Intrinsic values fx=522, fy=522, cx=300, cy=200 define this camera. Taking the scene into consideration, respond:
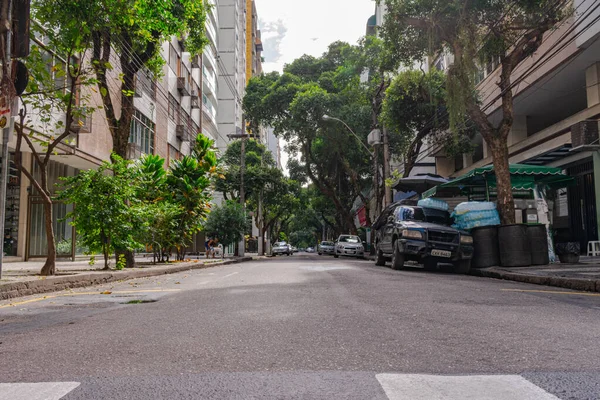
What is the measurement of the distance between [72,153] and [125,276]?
26.5 feet

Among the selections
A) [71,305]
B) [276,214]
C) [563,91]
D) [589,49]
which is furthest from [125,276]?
[276,214]

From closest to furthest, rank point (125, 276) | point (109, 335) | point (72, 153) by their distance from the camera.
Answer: point (109, 335) → point (125, 276) → point (72, 153)

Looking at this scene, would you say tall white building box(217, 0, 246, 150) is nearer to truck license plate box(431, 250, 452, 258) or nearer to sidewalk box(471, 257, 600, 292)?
truck license plate box(431, 250, 452, 258)

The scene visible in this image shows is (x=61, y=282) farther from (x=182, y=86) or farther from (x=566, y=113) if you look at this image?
(x=182, y=86)

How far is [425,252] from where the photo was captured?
1363cm

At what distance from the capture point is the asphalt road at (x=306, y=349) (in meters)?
2.94

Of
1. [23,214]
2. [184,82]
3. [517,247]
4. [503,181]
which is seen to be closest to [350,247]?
[184,82]

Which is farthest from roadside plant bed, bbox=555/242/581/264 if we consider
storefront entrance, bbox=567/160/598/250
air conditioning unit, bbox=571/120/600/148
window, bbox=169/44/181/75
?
window, bbox=169/44/181/75

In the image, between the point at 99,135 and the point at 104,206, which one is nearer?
the point at 104,206

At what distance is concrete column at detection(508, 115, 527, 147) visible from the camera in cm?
2616

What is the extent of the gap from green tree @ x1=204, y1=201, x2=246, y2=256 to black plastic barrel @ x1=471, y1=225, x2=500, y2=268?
61.5 feet

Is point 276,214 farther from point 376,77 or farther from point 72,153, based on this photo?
point 72,153

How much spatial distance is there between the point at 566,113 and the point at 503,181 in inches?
568

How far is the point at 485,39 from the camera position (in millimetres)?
15523
